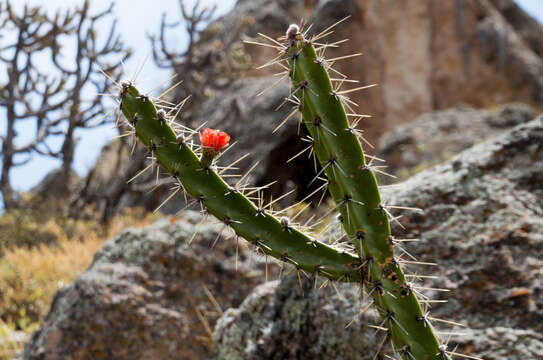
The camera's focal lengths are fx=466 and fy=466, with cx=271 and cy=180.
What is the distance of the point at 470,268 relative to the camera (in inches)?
108

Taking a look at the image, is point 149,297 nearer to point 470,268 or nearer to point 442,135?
point 470,268

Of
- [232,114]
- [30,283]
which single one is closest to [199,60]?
[232,114]

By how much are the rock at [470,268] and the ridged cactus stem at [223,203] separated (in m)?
0.86

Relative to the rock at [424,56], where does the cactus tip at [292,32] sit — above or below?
above

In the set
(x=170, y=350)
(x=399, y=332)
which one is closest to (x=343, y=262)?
(x=399, y=332)

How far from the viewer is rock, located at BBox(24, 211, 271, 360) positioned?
346 centimetres

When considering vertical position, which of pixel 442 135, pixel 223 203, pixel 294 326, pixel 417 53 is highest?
pixel 223 203

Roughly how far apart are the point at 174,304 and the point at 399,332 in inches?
91.1

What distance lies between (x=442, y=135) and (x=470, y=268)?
816 centimetres

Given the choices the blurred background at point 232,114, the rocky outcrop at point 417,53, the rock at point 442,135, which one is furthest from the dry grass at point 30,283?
the rocky outcrop at point 417,53

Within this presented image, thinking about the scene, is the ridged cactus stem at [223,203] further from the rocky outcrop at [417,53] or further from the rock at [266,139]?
the rocky outcrop at [417,53]

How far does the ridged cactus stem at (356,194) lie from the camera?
5.95ft

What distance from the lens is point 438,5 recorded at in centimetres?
1702

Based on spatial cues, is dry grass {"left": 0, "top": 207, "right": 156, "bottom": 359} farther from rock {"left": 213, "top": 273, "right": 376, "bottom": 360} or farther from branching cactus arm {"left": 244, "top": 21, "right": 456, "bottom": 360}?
branching cactus arm {"left": 244, "top": 21, "right": 456, "bottom": 360}
